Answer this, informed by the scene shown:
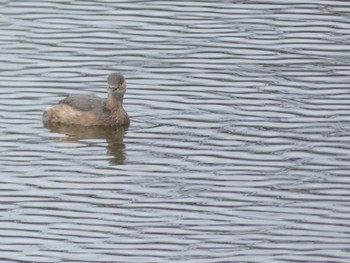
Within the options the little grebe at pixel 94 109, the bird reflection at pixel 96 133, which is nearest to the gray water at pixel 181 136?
the bird reflection at pixel 96 133

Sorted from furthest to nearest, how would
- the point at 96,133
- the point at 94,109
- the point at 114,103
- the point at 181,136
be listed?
the point at 94,109 < the point at 114,103 < the point at 96,133 < the point at 181,136

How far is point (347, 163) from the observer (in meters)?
18.0

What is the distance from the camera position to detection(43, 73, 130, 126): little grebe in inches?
814

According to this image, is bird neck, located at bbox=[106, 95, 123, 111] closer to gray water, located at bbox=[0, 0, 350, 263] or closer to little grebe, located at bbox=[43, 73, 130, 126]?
little grebe, located at bbox=[43, 73, 130, 126]

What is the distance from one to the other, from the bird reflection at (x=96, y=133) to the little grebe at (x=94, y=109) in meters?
0.07

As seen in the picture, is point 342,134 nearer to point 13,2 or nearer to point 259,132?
point 259,132

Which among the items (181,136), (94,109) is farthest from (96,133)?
(181,136)

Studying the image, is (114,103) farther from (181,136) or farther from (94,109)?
(181,136)

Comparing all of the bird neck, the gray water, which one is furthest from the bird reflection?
the bird neck

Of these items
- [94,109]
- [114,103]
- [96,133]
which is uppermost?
[114,103]

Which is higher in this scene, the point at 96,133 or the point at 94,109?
the point at 94,109

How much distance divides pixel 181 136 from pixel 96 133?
1.64 metres

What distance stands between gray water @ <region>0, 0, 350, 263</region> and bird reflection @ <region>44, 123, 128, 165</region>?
0.14ft

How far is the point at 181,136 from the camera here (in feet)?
64.1
